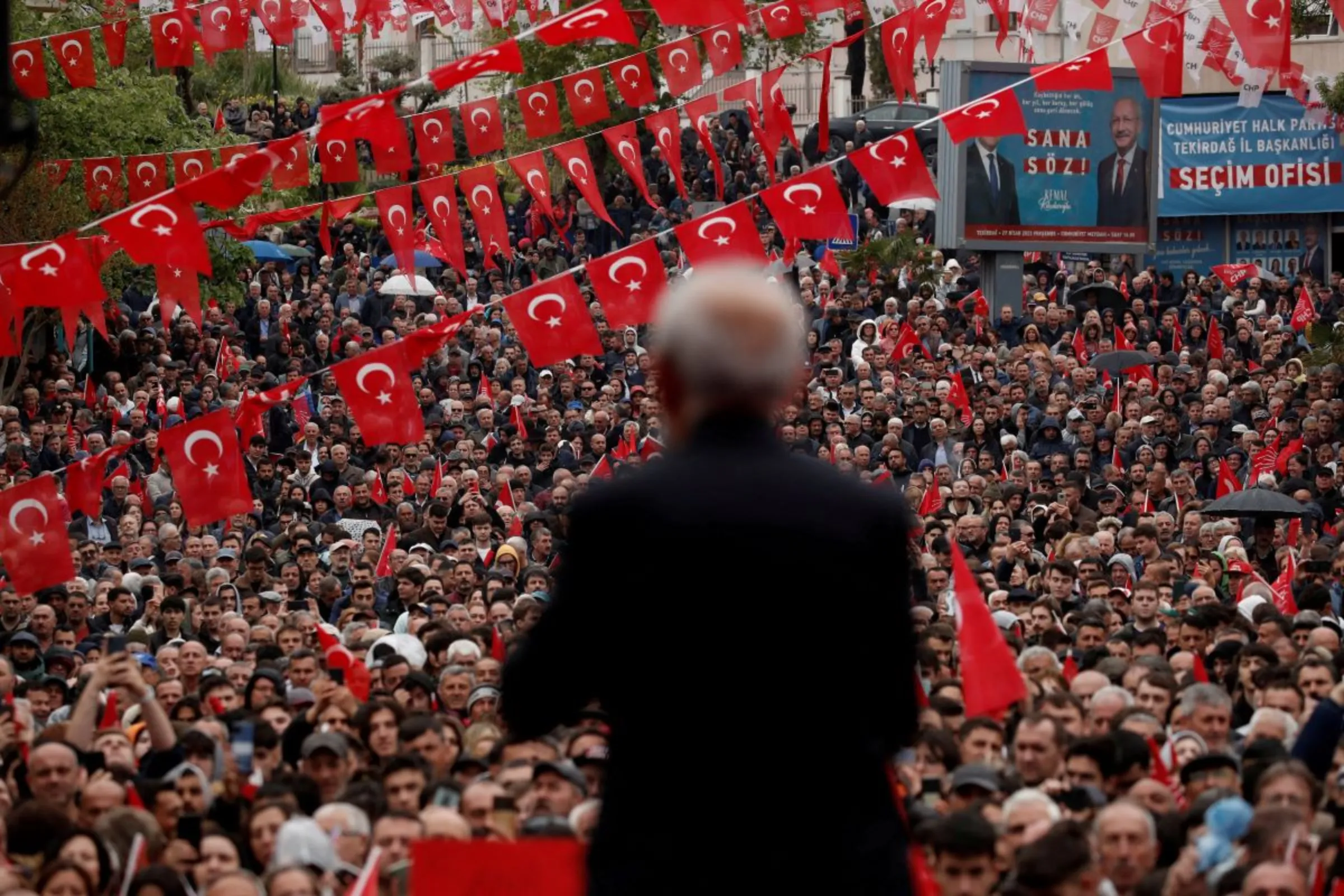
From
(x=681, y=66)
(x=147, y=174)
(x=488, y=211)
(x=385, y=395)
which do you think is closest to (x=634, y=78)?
(x=681, y=66)

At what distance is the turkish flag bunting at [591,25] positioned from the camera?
17.2 metres

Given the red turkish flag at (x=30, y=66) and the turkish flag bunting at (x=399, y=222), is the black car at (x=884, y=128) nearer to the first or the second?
the turkish flag bunting at (x=399, y=222)

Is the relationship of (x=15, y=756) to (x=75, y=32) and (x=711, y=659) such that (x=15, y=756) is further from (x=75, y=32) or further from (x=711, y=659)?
(x=75, y=32)

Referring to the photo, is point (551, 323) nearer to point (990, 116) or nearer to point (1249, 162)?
point (990, 116)

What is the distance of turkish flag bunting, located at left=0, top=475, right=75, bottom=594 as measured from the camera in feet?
47.4

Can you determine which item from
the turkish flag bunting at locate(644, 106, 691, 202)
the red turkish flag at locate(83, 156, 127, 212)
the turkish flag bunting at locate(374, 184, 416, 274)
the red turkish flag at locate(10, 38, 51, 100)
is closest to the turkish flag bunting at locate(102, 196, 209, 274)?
the turkish flag bunting at locate(374, 184, 416, 274)

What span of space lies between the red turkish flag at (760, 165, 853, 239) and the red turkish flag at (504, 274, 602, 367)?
1719 mm

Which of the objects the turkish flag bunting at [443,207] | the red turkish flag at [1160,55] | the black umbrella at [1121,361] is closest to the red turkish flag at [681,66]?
the turkish flag bunting at [443,207]

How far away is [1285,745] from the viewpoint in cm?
895

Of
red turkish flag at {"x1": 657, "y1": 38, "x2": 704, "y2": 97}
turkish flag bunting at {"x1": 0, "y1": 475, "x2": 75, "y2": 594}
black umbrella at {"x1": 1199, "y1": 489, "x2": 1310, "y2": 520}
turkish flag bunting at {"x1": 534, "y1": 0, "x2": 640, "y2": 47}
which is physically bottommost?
black umbrella at {"x1": 1199, "y1": 489, "x2": 1310, "y2": 520}

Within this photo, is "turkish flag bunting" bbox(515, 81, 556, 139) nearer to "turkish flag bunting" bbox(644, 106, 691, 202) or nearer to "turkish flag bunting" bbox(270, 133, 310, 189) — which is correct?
"turkish flag bunting" bbox(644, 106, 691, 202)

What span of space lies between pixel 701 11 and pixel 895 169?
1907 mm

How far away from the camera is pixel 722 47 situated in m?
21.2

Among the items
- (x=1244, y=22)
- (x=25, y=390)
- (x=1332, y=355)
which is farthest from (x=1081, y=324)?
(x=25, y=390)
